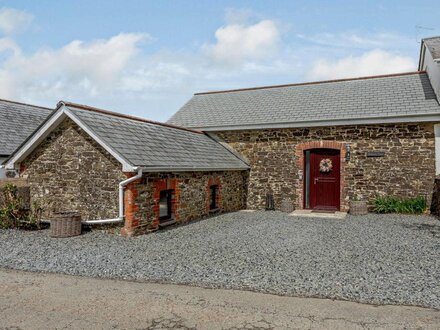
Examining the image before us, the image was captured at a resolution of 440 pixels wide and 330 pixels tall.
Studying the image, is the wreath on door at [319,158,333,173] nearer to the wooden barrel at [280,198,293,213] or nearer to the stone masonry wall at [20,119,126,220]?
the wooden barrel at [280,198,293,213]

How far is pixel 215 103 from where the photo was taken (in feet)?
61.8

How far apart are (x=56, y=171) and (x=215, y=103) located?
400 inches

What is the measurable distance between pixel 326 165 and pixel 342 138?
47.8 inches

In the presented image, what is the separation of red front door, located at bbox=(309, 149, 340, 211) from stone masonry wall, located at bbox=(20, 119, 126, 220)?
8254mm

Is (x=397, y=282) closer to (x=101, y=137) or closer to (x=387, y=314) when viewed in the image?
(x=387, y=314)

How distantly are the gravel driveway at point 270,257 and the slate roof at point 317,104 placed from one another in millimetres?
4557

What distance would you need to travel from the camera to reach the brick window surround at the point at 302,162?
1384cm

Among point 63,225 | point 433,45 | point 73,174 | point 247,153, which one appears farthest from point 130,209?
point 433,45

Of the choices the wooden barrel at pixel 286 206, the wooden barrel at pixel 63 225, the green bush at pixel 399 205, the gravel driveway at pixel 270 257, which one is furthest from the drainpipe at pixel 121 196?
the green bush at pixel 399 205

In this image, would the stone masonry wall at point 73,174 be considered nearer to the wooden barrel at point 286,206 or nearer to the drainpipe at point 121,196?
the drainpipe at point 121,196

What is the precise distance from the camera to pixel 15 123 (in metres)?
18.6

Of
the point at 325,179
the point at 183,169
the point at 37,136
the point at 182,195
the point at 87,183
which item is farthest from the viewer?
the point at 325,179

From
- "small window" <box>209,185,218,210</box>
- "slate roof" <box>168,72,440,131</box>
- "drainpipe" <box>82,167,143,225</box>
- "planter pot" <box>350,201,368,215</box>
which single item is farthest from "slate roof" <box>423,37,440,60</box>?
"drainpipe" <box>82,167,143,225</box>

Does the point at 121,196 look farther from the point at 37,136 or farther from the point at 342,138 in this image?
the point at 342,138
